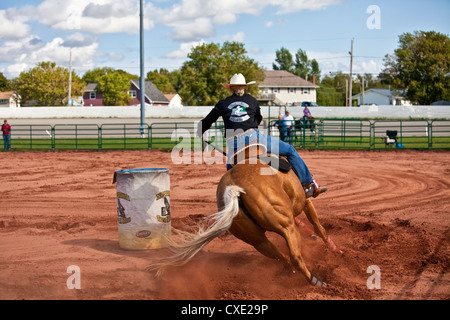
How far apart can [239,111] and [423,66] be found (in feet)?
175

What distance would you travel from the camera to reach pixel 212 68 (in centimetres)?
5819

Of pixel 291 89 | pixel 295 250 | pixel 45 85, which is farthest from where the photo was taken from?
pixel 291 89

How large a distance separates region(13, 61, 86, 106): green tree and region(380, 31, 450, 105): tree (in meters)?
41.4

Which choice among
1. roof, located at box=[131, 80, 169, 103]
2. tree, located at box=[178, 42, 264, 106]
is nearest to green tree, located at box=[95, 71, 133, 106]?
roof, located at box=[131, 80, 169, 103]

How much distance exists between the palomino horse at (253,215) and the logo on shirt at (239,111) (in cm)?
72

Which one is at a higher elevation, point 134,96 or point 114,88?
point 114,88

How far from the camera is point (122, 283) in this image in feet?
17.5

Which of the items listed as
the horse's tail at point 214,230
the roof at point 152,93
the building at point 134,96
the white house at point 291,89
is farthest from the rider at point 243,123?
the white house at point 291,89

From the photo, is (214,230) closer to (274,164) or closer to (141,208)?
(274,164)

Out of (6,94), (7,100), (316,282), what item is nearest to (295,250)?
(316,282)

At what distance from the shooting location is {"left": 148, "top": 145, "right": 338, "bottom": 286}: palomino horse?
509 cm

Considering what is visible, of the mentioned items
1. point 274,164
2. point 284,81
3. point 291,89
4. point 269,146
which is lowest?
point 274,164

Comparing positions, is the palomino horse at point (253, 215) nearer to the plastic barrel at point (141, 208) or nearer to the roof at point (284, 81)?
the plastic barrel at point (141, 208)

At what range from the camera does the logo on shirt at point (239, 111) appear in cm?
606
